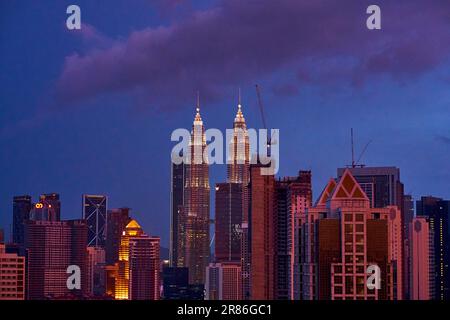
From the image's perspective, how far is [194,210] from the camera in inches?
2021

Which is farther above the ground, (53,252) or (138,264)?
(53,252)

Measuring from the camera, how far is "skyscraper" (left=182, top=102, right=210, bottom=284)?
47688 mm

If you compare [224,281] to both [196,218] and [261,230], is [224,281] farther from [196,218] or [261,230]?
[196,218]

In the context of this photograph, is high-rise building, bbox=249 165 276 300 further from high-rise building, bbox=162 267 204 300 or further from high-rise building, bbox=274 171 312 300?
high-rise building, bbox=162 267 204 300

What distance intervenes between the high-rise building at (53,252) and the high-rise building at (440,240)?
46.8 ft

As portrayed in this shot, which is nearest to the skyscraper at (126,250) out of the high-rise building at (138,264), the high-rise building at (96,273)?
the high-rise building at (138,264)

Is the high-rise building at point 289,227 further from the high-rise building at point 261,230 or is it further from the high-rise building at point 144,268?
the high-rise building at point 144,268

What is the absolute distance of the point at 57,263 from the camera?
41469mm

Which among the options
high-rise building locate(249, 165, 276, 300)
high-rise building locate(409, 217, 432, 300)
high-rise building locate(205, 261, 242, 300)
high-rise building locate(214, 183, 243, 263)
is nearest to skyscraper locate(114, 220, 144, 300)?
high-rise building locate(205, 261, 242, 300)

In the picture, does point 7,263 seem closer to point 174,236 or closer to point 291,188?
point 291,188

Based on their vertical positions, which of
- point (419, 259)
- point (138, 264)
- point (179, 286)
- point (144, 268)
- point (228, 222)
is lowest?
point (179, 286)

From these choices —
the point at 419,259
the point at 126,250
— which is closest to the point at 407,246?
the point at 419,259

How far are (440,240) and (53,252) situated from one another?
18503 mm
